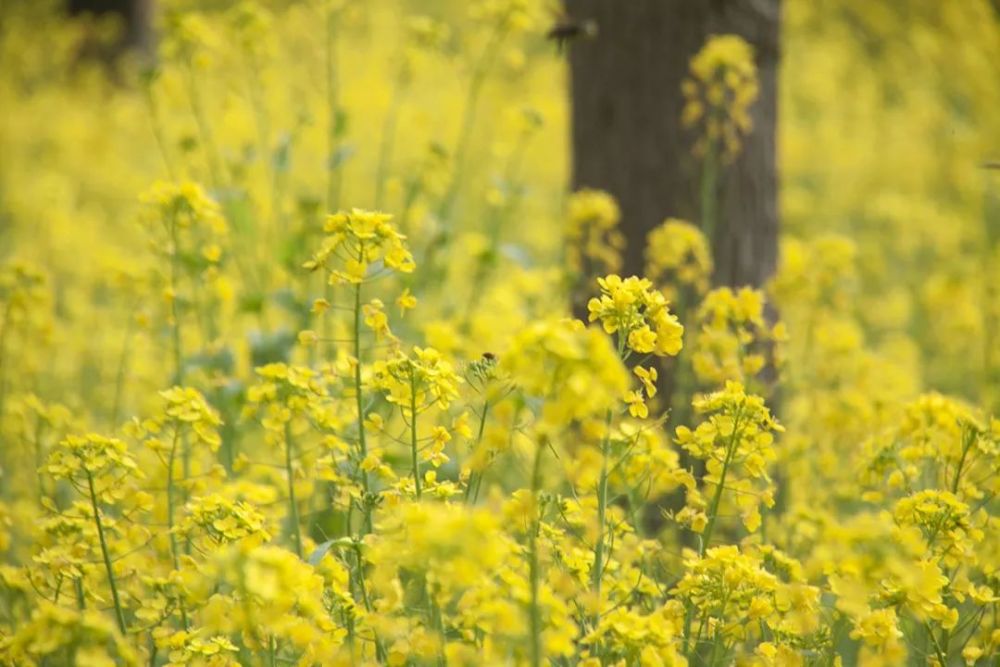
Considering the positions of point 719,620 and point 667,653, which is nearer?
point 667,653

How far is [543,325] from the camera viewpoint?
50.5 inches

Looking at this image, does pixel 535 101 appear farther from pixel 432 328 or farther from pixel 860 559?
pixel 860 559

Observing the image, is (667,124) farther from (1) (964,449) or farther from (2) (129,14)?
(2) (129,14)

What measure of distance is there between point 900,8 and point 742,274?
787cm

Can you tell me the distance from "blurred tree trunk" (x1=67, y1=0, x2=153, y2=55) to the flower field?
320 cm

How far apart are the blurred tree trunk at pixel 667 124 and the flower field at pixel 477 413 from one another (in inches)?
3.1

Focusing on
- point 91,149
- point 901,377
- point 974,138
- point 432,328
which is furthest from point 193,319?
point 974,138

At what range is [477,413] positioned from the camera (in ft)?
6.06

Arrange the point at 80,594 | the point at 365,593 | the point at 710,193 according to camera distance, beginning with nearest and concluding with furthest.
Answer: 1. the point at 365,593
2. the point at 80,594
3. the point at 710,193

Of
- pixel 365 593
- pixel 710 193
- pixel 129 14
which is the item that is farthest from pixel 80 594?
pixel 129 14

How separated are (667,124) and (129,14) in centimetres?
798

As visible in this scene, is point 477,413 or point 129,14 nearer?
point 477,413

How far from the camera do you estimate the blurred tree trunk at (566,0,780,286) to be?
3.38 m

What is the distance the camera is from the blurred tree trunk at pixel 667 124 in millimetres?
3377
